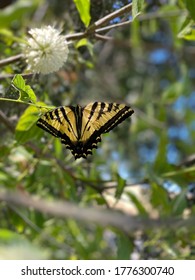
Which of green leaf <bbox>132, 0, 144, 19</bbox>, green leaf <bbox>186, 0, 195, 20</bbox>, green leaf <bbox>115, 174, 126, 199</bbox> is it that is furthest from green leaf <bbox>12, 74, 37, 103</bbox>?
green leaf <bbox>115, 174, 126, 199</bbox>

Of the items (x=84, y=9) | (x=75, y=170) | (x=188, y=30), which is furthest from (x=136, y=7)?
(x=75, y=170)

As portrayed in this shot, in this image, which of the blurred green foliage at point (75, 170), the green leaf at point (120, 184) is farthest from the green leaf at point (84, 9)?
the green leaf at point (120, 184)

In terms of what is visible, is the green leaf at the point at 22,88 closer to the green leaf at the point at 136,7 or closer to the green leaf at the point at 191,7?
the green leaf at the point at 136,7

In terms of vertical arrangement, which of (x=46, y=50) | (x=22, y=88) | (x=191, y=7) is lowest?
(x=22, y=88)

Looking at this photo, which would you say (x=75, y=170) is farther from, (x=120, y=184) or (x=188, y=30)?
(x=188, y=30)

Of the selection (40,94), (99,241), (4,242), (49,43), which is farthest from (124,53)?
(4,242)

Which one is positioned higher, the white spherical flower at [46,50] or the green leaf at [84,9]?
the green leaf at [84,9]

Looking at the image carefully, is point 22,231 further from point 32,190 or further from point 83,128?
point 83,128
